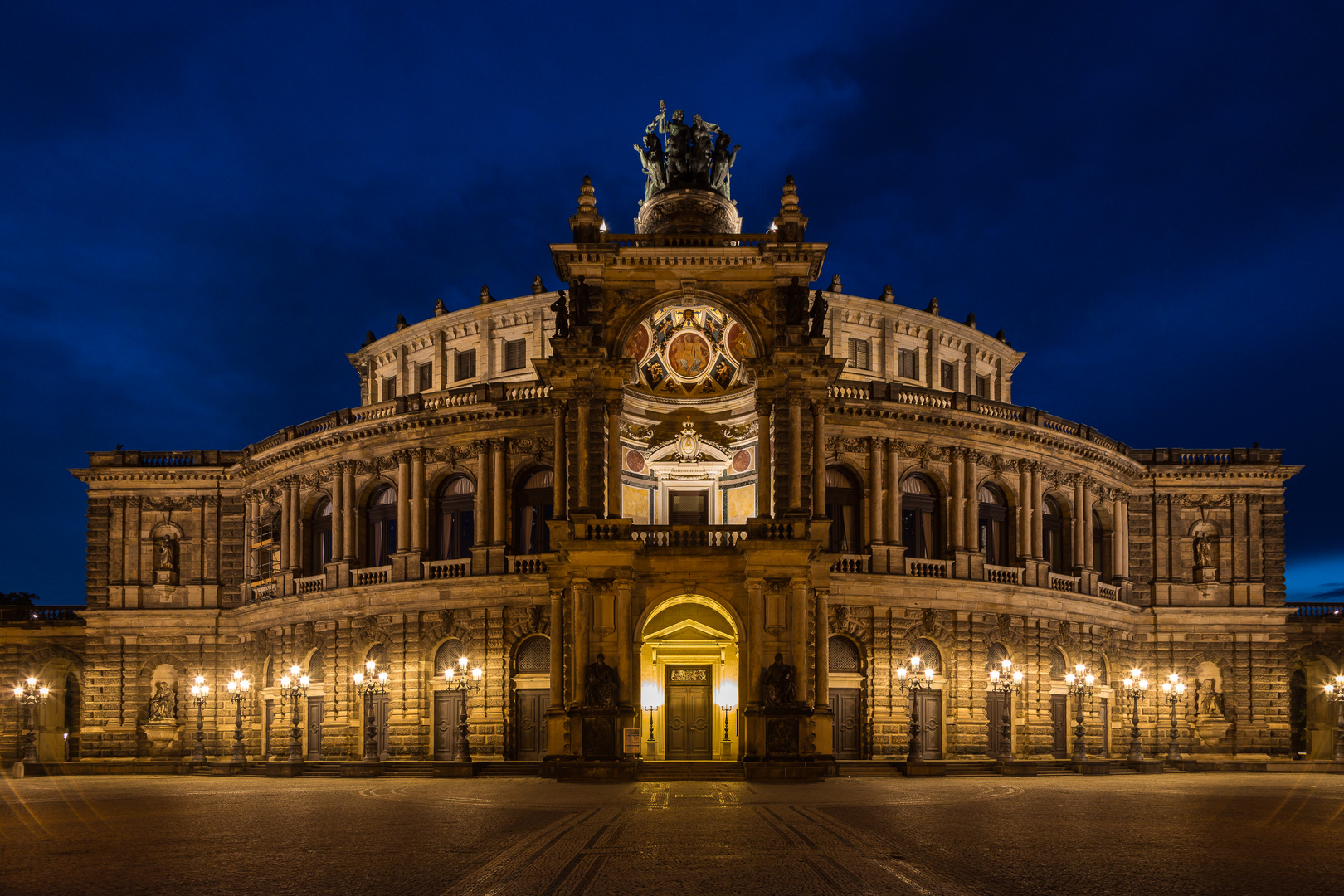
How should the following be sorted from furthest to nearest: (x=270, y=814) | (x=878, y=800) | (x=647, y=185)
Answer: (x=647, y=185)
(x=878, y=800)
(x=270, y=814)

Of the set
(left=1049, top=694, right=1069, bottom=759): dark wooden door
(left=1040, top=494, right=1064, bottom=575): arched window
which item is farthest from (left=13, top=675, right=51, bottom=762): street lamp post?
(left=1040, top=494, right=1064, bottom=575): arched window

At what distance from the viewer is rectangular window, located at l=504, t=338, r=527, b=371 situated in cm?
6034

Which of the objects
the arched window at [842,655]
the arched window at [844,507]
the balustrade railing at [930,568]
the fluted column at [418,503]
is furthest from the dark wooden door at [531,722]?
the balustrade railing at [930,568]

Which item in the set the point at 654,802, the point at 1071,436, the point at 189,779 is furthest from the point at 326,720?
the point at 1071,436

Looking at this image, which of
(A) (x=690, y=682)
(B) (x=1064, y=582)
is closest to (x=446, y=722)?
(A) (x=690, y=682)

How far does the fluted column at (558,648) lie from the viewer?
4138cm

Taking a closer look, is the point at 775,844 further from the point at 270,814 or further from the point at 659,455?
the point at 659,455

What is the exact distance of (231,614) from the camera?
195 feet

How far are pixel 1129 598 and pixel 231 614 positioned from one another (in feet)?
141

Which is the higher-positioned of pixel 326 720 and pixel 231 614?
pixel 231 614

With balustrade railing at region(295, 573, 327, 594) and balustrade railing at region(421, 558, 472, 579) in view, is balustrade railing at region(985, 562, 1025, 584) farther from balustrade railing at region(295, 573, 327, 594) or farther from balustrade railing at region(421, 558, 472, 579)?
balustrade railing at region(295, 573, 327, 594)

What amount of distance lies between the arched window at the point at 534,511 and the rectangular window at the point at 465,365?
11.0 meters

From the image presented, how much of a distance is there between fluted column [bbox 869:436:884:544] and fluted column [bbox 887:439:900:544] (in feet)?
1.35

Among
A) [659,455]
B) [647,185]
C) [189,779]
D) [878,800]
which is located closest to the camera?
[878,800]
